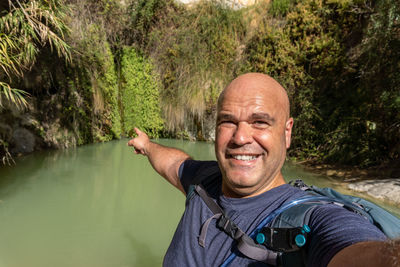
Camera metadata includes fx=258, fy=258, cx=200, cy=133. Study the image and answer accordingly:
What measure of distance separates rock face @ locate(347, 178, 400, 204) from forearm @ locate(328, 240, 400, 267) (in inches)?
123

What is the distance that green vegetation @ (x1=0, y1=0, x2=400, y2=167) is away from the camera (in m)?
3.82

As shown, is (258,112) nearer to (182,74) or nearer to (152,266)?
(152,266)

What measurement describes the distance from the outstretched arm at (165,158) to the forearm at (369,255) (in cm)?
81

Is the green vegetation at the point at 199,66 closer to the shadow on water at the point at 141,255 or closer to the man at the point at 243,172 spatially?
the shadow on water at the point at 141,255

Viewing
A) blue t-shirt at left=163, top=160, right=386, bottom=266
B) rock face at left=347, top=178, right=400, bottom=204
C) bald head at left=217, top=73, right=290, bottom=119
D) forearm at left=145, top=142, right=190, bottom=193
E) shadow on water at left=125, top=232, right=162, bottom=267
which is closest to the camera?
blue t-shirt at left=163, top=160, right=386, bottom=266

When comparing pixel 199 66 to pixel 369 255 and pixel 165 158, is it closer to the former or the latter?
pixel 165 158

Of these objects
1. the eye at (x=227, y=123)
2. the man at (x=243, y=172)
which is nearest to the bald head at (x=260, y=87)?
the man at (x=243, y=172)

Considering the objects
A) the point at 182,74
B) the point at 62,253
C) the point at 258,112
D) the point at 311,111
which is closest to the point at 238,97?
the point at 258,112

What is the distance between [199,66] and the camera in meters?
6.36

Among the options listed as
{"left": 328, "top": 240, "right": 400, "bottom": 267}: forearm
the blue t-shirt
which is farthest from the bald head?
{"left": 328, "top": 240, "right": 400, "bottom": 267}: forearm

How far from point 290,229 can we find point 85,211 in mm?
2951

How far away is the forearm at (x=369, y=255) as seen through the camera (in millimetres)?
428

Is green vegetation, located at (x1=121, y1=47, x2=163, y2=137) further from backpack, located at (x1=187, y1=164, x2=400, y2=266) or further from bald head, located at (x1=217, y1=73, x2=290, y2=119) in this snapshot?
backpack, located at (x1=187, y1=164, x2=400, y2=266)

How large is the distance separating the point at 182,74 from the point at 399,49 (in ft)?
14.2
